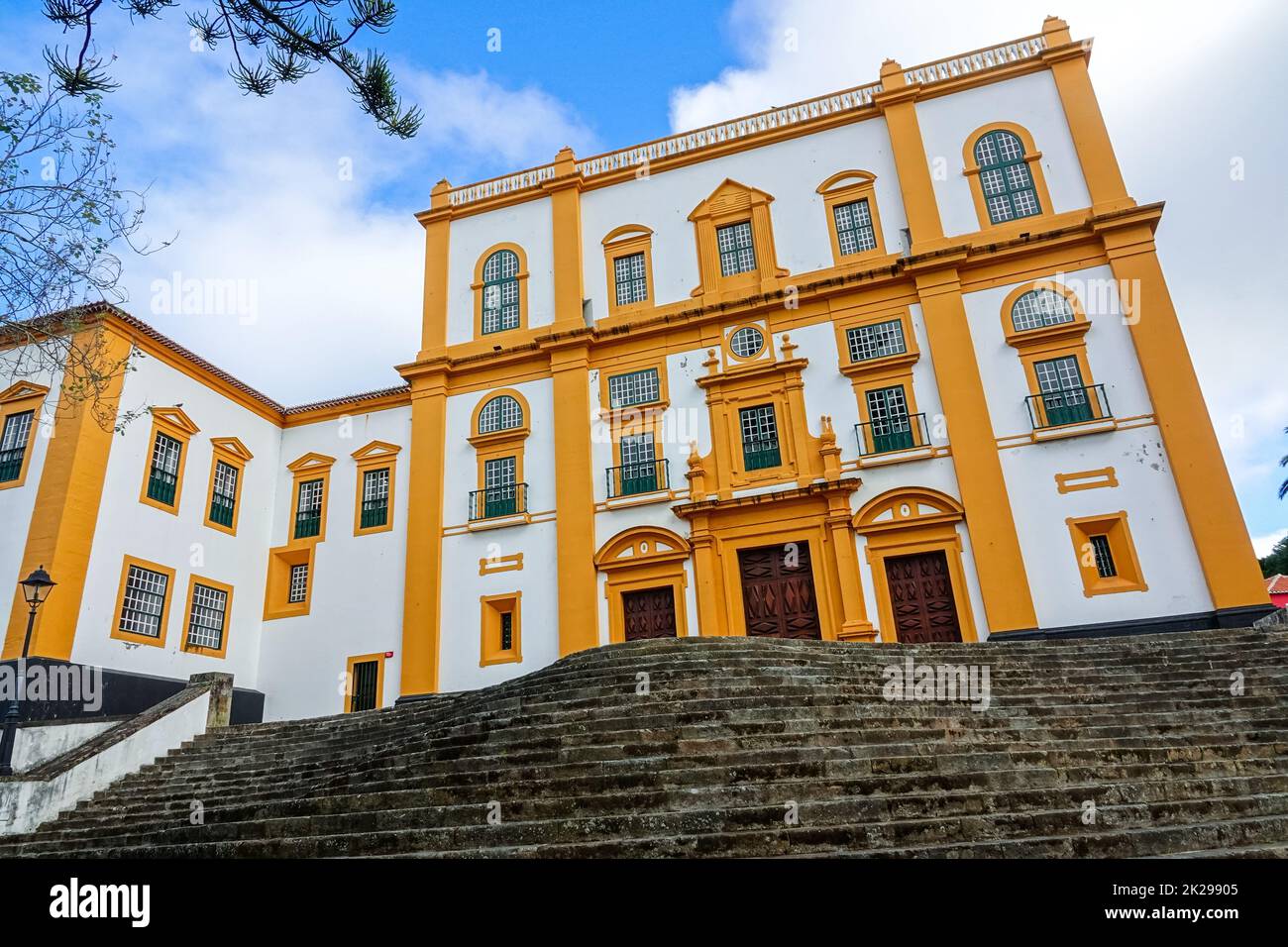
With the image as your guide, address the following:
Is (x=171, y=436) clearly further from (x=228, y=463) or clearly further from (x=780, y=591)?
(x=780, y=591)

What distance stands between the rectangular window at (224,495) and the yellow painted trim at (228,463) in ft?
0.10

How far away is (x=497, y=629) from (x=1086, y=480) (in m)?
12.1

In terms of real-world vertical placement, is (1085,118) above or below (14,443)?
above

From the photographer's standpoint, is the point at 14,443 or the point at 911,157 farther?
the point at 911,157

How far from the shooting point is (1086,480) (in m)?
14.2

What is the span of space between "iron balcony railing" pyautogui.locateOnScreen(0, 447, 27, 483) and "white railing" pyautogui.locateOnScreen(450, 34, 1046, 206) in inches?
447

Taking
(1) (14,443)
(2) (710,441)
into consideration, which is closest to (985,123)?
(2) (710,441)

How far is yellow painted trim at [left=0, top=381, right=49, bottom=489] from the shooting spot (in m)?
14.9

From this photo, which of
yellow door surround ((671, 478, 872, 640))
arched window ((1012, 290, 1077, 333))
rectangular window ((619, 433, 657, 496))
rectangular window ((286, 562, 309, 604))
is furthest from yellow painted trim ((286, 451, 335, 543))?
arched window ((1012, 290, 1077, 333))

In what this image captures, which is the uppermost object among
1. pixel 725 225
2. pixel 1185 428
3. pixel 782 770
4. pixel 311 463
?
pixel 725 225

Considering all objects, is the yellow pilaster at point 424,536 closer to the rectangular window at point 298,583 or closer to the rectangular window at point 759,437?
the rectangular window at point 298,583

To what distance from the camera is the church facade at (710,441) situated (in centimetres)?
1414

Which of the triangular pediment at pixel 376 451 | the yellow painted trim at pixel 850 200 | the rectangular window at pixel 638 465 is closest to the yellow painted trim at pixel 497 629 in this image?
the rectangular window at pixel 638 465
